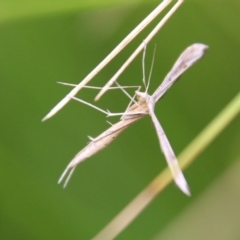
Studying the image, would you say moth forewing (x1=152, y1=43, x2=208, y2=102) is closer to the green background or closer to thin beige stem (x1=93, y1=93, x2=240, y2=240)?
thin beige stem (x1=93, y1=93, x2=240, y2=240)

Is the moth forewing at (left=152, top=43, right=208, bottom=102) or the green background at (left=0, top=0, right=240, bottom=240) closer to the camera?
the moth forewing at (left=152, top=43, right=208, bottom=102)

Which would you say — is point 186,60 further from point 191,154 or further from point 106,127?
point 106,127

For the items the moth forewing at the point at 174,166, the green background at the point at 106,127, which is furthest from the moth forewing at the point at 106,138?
the green background at the point at 106,127

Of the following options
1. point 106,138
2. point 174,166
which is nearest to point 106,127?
point 106,138

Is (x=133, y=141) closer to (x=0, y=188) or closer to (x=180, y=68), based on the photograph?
(x=0, y=188)

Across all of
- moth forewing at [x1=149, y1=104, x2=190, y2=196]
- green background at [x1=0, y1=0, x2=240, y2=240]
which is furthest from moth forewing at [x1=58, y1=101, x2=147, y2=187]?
green background at [x1=0, y1=0, x2=240, y2=240]

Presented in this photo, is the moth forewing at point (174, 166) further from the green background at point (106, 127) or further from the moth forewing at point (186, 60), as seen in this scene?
the green background at point (106, 127)

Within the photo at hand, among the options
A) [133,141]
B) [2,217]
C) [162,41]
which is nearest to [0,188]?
[2,217]

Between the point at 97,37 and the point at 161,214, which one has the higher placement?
the point at 97,37
